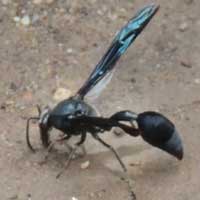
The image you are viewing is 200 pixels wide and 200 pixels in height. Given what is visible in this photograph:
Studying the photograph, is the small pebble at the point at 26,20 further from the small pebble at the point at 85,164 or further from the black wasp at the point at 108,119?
the small pebble at the point at 85,164

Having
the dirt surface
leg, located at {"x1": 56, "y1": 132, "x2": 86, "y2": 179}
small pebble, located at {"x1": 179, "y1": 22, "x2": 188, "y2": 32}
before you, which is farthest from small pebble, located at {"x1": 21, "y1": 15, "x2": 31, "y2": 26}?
leg, located at {"x1": 56, "y1": 132, "x2": 86, "y2": 179}

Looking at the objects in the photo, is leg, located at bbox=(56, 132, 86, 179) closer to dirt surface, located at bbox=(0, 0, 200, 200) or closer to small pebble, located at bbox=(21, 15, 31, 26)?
dirt surface, located at bbox=(0, 0, 200, 200)

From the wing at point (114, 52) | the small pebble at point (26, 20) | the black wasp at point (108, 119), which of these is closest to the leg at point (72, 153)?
the black wasp at point (108, 119)

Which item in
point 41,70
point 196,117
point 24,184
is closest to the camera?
point 24,184

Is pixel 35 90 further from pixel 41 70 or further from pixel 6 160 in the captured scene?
pixel 6 160

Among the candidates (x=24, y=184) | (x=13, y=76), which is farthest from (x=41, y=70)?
(x=24, y=184)

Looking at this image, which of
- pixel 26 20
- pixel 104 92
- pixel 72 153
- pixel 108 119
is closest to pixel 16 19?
pixel 26 20

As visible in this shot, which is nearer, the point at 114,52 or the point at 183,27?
the point at 114,52

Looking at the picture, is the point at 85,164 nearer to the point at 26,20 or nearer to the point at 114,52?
the point at 114,52
